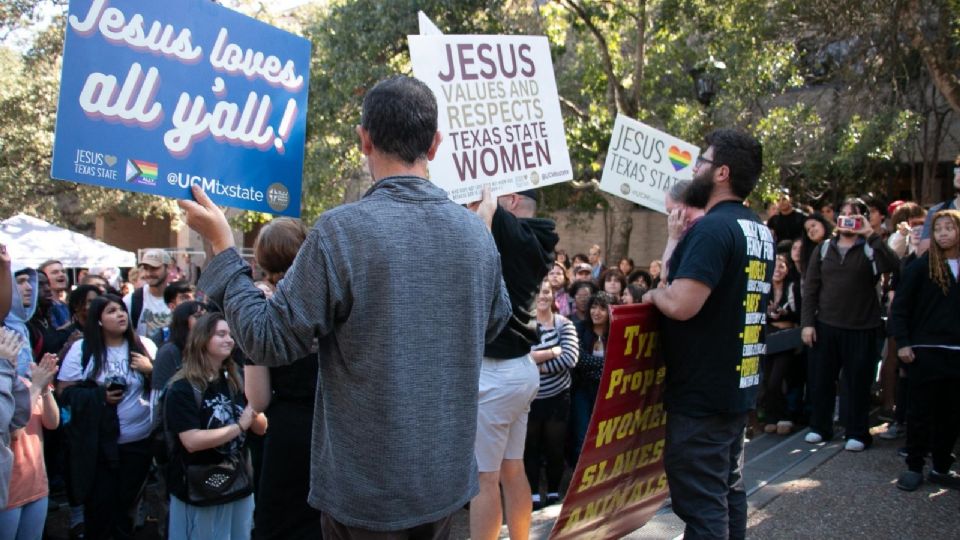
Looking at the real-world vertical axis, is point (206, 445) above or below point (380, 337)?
below

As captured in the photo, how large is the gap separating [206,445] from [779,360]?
5.52m

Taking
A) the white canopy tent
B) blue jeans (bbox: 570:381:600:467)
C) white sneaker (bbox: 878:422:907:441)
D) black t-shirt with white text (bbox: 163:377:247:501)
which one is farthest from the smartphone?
the white canopy tent

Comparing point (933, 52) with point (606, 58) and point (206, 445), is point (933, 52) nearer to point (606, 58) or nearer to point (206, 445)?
point (606, 58)

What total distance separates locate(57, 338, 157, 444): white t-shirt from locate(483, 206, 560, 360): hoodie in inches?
110

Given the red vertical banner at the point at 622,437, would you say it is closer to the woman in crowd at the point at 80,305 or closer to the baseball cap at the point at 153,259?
the woman in crowd at the point at 80,305

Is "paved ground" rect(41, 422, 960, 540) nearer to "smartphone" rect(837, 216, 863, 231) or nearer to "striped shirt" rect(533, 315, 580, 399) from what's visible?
"striped shirt" rect(533, 315, 580, 399)

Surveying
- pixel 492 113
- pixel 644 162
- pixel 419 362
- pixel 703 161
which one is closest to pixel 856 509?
pixel 644 162

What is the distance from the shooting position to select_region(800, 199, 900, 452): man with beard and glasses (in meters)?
6.72

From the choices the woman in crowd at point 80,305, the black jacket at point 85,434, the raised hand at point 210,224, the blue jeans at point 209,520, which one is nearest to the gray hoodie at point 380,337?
the raised hand at point 210,224

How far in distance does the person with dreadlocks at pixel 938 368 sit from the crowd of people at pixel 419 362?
1 cm

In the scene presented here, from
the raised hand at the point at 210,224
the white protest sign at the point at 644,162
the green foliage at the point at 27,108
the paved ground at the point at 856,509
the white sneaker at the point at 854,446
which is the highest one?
the green foliage at the point at 27,108

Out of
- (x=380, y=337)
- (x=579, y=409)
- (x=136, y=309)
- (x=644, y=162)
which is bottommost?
(x=579, y=409)

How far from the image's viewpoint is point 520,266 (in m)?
3.99

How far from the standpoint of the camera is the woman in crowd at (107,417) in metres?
5.45
